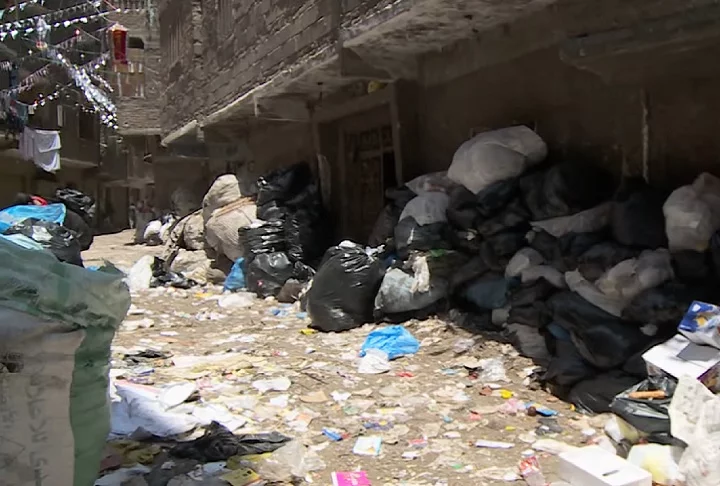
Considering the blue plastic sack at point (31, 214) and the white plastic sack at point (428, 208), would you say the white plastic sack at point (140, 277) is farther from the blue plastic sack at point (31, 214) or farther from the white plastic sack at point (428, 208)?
the white plastic sack at point (428, 208)

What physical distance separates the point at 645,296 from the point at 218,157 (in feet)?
27.6

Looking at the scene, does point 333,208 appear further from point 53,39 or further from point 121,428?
point 53,39

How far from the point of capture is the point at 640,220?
11.6 ft

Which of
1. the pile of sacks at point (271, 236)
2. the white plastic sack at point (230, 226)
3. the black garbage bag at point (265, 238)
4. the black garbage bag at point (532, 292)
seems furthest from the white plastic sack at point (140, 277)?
the black garbage bag at point (532, 292)

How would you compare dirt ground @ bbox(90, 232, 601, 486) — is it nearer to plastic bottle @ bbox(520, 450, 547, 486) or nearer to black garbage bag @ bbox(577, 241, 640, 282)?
plastic bottle @ bbox(520, 450, 547, 486)

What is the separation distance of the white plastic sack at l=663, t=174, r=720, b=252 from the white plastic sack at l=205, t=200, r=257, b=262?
535cm

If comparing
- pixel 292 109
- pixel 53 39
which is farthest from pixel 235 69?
pixel 53 39

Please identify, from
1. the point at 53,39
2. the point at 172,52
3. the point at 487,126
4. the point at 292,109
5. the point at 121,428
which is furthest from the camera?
the point at 53,39

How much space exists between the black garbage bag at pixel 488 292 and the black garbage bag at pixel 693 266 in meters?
1.32

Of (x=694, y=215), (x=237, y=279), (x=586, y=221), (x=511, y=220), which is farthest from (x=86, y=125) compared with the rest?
(x=694, y=215)

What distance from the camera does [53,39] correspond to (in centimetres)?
2002

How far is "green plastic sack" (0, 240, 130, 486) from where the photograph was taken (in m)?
1.73

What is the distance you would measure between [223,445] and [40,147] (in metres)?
18.6

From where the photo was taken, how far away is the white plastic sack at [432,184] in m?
5.36
